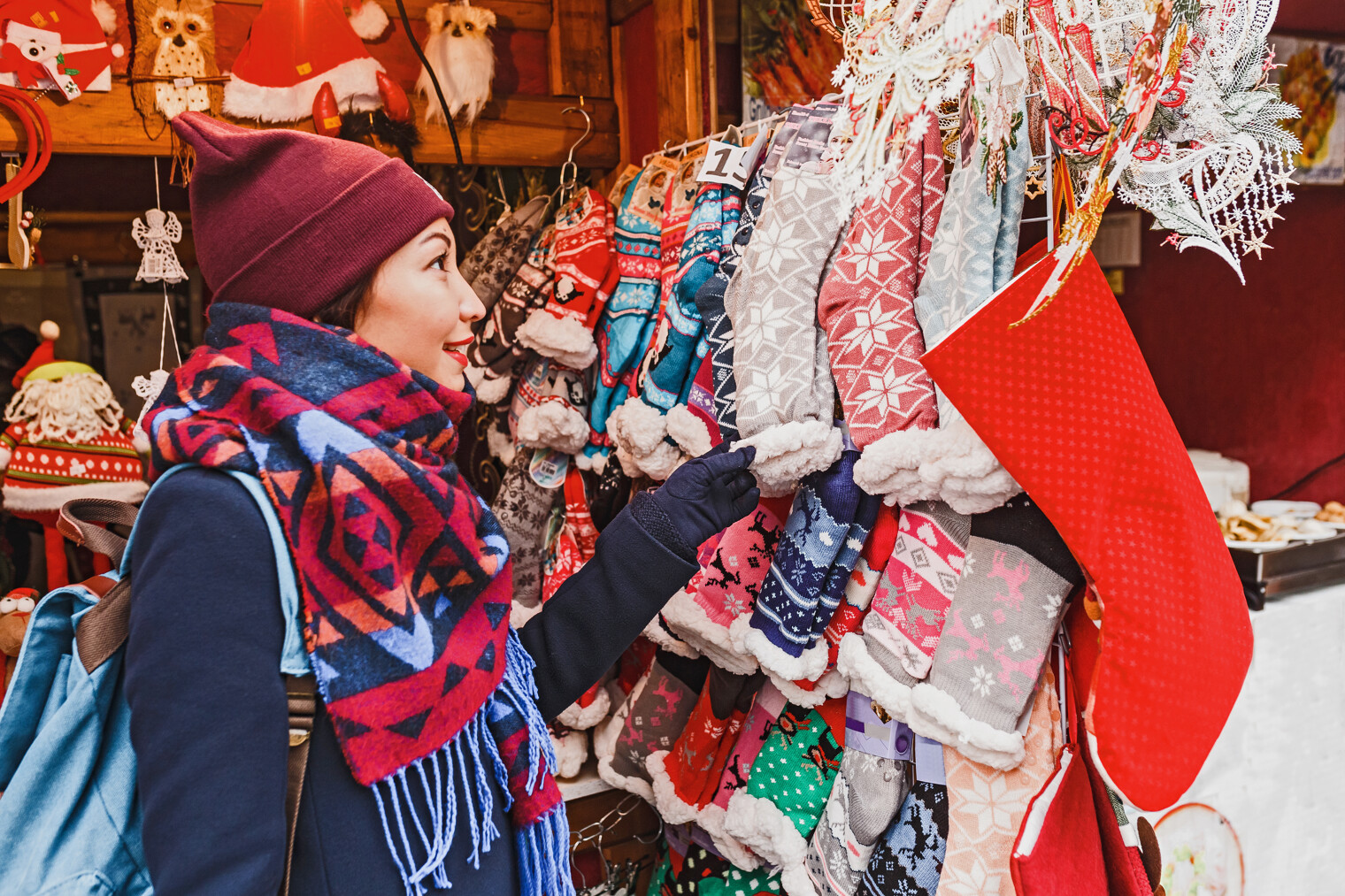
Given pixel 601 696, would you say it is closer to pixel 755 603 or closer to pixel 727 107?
pixel 755 603

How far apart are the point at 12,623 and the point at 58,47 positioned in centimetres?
116

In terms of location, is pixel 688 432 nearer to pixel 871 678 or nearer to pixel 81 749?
pixel 871 678

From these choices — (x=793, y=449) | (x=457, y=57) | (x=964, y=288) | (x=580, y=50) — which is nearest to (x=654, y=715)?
(x=793, y=449)

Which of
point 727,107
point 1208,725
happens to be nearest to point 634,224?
point 727,107

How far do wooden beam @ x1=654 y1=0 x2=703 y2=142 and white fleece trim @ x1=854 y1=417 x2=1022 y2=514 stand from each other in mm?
1168

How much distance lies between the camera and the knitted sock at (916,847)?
122 cm

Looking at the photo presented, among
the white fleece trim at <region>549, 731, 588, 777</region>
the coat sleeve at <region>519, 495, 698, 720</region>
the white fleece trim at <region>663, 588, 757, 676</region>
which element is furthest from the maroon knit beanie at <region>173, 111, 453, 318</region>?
the white fleece trim at <region>549, 731, 588, 777</region>

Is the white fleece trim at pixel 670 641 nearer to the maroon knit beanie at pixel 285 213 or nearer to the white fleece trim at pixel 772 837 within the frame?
the white fleece trim at pixel 772 837

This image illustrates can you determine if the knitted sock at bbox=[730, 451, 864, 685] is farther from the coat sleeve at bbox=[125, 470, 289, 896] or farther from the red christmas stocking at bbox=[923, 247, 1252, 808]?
the coat sleeve at bbox=[125, 470, 289, 896]

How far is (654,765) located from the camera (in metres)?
1.73

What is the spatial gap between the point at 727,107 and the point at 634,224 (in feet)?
2.12

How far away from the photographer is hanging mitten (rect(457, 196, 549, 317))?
2068 mm

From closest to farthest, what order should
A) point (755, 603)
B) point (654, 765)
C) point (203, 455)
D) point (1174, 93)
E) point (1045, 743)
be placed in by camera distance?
point (203, 455) < point (1174, 93) < point (1045, 743) < point (755, 603) < point (654, 765)

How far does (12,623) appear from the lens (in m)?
1.70
